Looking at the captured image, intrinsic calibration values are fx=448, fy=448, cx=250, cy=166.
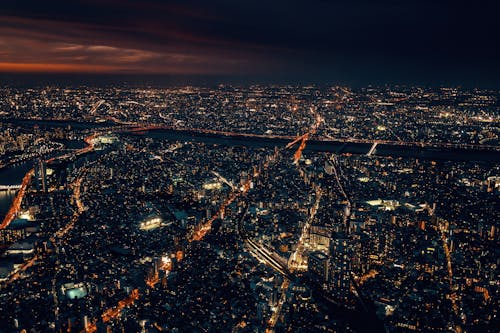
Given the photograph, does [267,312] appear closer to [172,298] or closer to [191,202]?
[172,298]

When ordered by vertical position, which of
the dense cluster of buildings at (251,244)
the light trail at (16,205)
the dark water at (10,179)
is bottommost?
the dark water at (10,179)

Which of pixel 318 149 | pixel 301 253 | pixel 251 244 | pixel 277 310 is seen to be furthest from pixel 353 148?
pixel 277 310

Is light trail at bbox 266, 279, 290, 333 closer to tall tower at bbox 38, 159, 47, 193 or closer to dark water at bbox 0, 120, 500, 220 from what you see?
tall tower at bbox 38, 159, 47, 193

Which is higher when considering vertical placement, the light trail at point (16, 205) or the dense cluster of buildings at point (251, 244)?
the dense cluster of buildings at point (251, 244)

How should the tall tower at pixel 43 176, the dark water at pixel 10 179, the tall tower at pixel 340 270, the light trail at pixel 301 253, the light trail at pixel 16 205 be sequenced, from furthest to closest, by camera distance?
the tall tower at pixel 43 176 < the dark water at pixel 10 179 < the light trail at pixel 16 205 < the light trail at pixel 301 253 < the tall tower at pixel 340 270

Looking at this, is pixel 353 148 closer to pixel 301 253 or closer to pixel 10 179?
pixel 301 253

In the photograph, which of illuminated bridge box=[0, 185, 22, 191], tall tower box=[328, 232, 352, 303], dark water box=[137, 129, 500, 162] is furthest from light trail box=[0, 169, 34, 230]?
dark water box=[137, 129, 500, 162]

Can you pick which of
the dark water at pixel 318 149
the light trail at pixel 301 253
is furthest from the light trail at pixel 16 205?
the light trail at pixel 301 253

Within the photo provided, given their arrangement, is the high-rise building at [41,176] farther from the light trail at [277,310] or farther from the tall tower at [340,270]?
the tall tower at [340,270]
